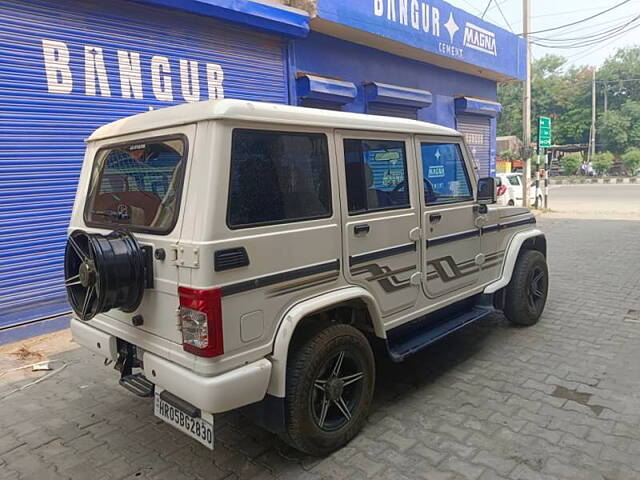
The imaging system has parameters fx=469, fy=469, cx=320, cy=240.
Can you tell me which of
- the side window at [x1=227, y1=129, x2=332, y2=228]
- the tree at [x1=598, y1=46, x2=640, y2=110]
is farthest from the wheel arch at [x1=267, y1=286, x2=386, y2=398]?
the tree at [x1=598, y1=46, x2=640, y2=110]

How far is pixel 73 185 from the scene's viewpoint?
17.9ft

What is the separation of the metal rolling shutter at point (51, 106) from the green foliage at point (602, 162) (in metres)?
38.8

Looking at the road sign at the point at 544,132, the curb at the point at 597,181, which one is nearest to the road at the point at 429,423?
the road sign at the point at 544,132

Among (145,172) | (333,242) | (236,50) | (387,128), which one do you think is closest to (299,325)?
(333,242)

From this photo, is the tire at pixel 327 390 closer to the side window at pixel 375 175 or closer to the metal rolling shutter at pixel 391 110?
the side window at pixel 375 175

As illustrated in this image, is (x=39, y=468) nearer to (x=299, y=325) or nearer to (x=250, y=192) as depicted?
(x=299, y=325)

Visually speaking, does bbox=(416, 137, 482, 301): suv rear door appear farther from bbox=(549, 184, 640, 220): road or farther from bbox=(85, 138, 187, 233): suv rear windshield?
bbox=(549, 184, 640, 220): road

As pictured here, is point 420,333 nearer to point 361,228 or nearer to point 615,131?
point 361,228

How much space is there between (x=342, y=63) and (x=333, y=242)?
277 inches

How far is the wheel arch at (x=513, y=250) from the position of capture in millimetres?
4371

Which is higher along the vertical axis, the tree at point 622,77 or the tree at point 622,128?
the tree at point 622,77

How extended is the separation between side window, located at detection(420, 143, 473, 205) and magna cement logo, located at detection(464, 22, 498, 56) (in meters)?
8.67

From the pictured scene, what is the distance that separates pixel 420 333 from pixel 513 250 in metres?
1.53

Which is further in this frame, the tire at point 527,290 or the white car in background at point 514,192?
the white car in background at point 514,192
